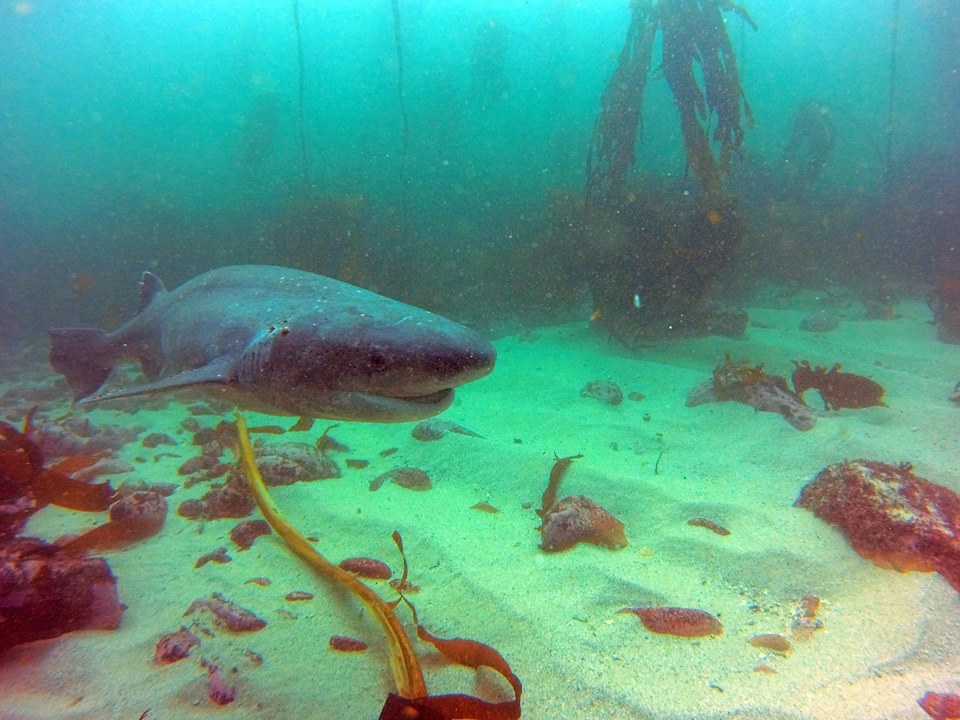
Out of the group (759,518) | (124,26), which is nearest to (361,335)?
(759,518)

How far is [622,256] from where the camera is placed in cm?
975

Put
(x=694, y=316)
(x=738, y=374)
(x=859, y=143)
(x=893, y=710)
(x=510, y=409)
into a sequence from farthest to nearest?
(x=859, y=143) < (x=694, y=316) < (x=510, y=409) < (x=738, y=374) < (x=893, y=710)

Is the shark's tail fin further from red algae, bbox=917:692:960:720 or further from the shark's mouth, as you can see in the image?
red algae, bbox=917:692:960:720

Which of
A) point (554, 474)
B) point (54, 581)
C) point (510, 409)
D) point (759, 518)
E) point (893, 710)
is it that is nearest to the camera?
point (893, 710)

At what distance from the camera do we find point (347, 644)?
8.05 feet

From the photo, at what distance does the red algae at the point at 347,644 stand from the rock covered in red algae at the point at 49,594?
1.22 metres

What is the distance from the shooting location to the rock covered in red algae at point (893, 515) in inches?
116

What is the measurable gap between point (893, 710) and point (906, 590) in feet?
3.49

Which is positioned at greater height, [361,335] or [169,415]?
[361,335]

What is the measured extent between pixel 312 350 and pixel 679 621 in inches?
101

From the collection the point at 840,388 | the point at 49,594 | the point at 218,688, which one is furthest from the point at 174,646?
the point at 840,388

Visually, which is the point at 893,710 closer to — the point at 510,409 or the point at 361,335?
the point at 361,335

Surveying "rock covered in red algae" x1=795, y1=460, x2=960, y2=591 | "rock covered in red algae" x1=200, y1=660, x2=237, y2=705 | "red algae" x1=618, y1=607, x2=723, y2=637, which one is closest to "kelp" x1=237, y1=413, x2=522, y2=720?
"rock covered in red algae" x1=200, y1=660, x2=237, y2=705

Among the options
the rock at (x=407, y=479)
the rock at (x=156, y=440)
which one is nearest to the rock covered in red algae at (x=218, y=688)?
the rock at (x=407, y=479)
